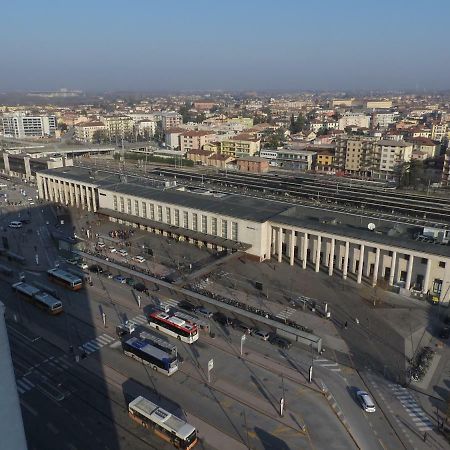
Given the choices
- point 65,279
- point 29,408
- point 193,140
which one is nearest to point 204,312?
point 65,279

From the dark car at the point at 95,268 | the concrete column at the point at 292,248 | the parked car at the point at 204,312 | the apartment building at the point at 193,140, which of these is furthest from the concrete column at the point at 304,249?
the apartment building at the point at 193,140

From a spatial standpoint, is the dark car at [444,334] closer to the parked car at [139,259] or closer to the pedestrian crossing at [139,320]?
the pedestrian crossing at [139,320]

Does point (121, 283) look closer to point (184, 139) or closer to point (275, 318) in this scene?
point (275, 318)

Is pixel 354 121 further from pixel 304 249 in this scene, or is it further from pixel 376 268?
pixel 376 268

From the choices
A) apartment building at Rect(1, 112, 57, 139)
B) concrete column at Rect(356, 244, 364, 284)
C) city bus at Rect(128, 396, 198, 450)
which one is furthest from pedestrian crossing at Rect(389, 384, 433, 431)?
apartment building at Rect(1, 112, 57, 139)

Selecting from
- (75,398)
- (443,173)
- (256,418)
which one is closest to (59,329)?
(75,398)
